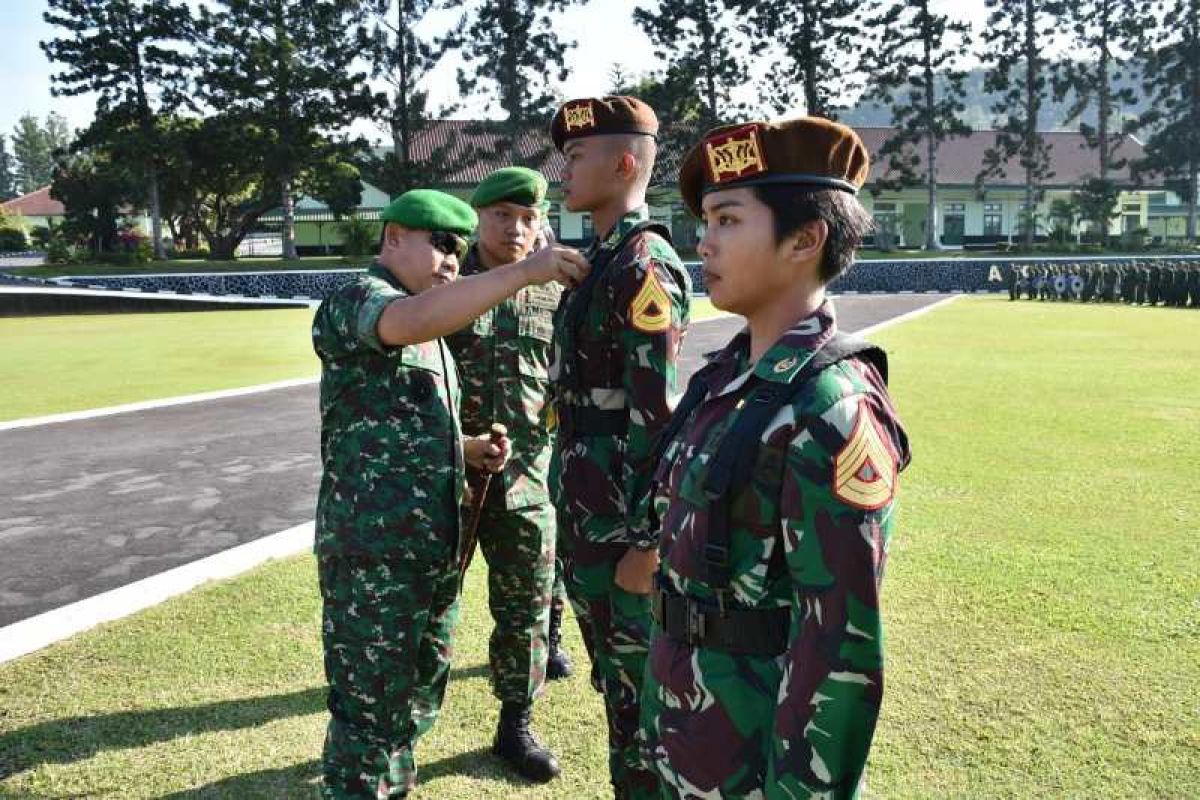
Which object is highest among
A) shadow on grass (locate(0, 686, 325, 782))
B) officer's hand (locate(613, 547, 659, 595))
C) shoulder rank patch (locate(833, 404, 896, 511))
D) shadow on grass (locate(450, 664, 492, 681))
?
shoulder rank patch (locate(833, 404, 896, 511))

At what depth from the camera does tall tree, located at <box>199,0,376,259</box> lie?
40.7 m

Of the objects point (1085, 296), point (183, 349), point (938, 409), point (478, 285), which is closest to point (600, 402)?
point (478, 285)

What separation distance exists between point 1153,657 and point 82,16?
155 feet

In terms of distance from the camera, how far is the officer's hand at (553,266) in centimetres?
244

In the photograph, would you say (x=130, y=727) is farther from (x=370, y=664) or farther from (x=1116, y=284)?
(x=1116, y=284)

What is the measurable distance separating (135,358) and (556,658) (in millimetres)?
14221

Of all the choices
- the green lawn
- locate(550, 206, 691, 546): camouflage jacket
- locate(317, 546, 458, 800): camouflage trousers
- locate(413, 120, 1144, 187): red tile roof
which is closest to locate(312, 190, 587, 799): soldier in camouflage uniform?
locate(317, 546, 458, 800): camouflage trousers

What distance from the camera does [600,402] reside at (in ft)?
9.57

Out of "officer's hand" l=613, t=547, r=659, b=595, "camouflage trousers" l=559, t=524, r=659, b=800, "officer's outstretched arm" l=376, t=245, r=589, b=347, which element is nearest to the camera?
"officer's outstretched arm" l=376, t=245, r=589, b=347

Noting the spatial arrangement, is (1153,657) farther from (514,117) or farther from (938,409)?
(514,117)

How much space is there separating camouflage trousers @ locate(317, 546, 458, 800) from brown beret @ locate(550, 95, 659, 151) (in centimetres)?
143

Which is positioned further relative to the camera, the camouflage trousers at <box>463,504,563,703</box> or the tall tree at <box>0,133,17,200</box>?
the tall tree at <box>0,133,17,200</box>

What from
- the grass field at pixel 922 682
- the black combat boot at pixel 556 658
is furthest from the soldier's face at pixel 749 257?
the black combat boot at pixel 556 658

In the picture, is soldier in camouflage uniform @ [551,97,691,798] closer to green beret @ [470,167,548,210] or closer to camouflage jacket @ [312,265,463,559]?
camouflage jacket @ [312,265,463,559]
